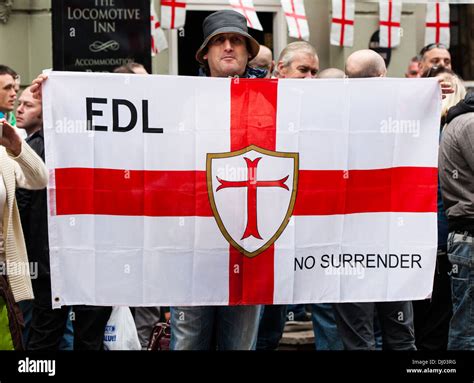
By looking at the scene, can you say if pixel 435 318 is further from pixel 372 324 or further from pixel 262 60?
pixel 262 60

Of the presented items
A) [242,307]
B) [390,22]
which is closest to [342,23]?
[390,22]

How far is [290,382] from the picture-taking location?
259 inches

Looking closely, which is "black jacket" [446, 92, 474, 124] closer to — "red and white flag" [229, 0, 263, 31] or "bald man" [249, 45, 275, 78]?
"bald man" [249, 45, 275, 78]

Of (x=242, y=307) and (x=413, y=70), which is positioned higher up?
(x=413, y=70)

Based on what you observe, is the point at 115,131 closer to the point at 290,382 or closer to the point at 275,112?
the point at 275,112

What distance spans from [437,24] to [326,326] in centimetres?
525

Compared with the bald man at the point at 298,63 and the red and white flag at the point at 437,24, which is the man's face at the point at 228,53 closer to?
the bald man at the point at 298,63

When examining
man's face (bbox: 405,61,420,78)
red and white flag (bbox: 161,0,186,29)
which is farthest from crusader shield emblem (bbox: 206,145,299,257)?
red and white flag (bbox: 161,0,186,29)

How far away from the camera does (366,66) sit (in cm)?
776

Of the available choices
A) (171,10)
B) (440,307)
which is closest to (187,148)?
(440,307)

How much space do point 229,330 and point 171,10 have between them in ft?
17.3

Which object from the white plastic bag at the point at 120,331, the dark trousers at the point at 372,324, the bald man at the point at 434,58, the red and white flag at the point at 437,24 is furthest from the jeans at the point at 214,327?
the red and white flag at the point at 437,24

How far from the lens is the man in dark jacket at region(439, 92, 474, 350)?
282 inches

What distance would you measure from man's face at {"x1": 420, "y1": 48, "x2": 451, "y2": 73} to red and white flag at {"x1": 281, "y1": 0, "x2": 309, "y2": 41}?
1423mm
